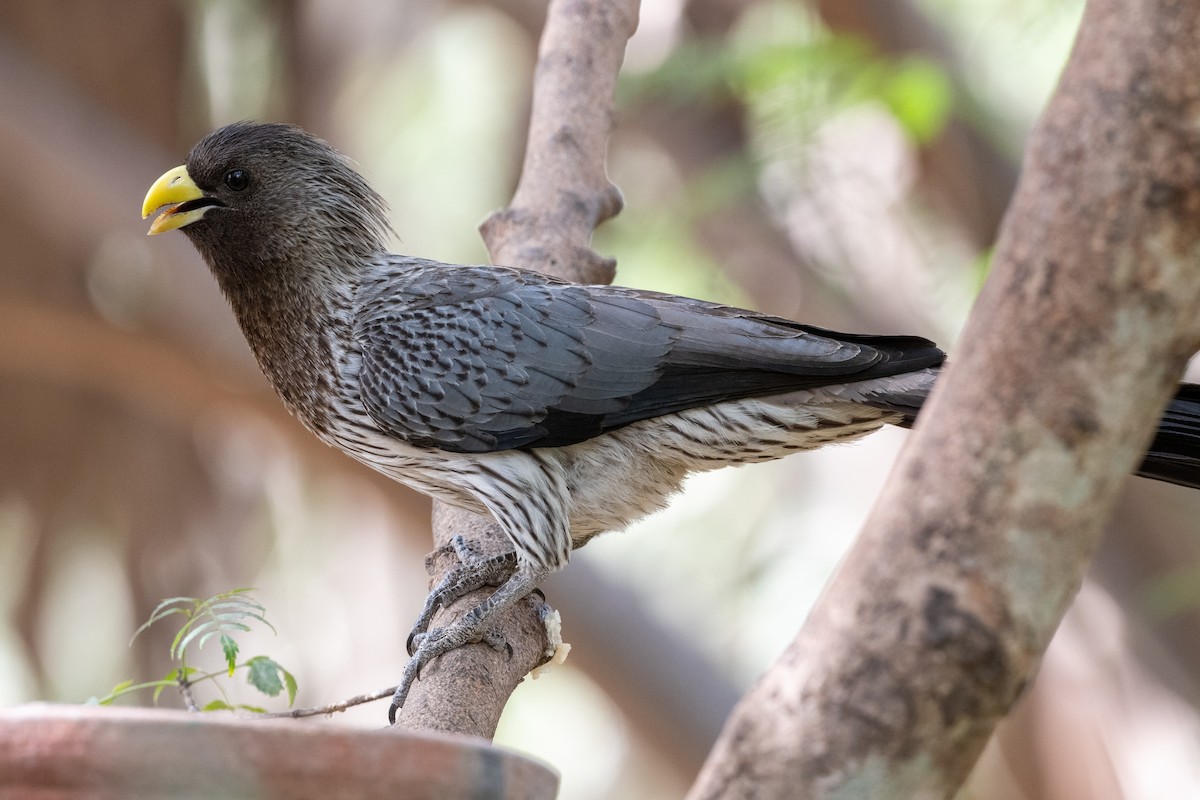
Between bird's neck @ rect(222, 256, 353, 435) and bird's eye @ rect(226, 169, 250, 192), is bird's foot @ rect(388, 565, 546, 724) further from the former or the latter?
bird's eye @ rect(226, 169, 250, 192)

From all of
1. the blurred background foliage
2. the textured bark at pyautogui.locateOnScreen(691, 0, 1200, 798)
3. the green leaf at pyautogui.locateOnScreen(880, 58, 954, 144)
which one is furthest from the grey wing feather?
the blurred background foliage

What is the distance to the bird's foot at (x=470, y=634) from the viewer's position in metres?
3.89

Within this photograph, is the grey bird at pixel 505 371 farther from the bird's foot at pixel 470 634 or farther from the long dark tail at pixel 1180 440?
the long dark tail at pixel 1180 440

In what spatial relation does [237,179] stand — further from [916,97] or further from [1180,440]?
[916,97]

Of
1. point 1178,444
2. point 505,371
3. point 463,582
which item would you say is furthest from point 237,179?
point 1178,444

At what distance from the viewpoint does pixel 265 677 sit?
3236 millimetres

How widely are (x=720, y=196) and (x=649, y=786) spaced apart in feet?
17.3

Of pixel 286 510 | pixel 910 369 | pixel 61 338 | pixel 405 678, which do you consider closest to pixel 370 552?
pixel 286 510

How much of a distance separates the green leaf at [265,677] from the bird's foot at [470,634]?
2.02 feet

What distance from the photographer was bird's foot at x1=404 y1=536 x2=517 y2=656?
4191 mm

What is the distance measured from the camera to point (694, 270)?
29.8 ft

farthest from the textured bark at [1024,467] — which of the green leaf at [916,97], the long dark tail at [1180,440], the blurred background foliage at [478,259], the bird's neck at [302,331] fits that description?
the blurred background foliage at [478,259]

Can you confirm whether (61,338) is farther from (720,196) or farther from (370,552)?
(720,196)

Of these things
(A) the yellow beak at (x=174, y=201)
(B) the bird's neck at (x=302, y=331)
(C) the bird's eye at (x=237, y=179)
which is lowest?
(B) the bird's neck at (x=302, y=331)
